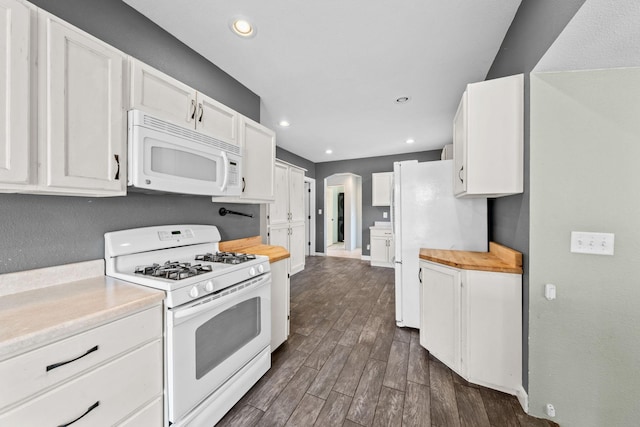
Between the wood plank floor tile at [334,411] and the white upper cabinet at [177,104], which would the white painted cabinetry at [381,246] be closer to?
the wood plank floor tile at [334,411]

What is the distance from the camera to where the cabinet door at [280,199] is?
439cm

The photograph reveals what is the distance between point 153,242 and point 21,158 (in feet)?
2.47

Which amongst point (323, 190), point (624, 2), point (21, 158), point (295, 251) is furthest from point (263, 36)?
point (323, 190)

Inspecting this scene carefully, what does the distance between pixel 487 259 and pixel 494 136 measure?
2.98ft

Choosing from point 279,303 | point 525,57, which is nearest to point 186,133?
point 279,303

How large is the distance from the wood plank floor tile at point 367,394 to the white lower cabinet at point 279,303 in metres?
0.74

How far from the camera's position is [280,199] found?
4.54 m

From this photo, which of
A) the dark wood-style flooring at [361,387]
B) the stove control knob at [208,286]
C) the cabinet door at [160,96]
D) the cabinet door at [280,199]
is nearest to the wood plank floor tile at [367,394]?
the dark wood-style flooring at [361,387]

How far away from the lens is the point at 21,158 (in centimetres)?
97

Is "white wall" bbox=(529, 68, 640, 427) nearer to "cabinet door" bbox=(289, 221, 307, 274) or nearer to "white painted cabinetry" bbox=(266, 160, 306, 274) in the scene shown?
"white painted cabinetry" bbox=(266, 160, 306, 274)

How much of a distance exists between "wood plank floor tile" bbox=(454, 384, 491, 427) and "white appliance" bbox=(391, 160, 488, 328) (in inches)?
33.7

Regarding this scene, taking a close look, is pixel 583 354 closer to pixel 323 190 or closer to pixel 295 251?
pixel 295 251

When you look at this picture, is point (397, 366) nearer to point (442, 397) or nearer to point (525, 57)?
point (442, 397)

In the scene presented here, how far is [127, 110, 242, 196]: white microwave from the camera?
1.32 meters
